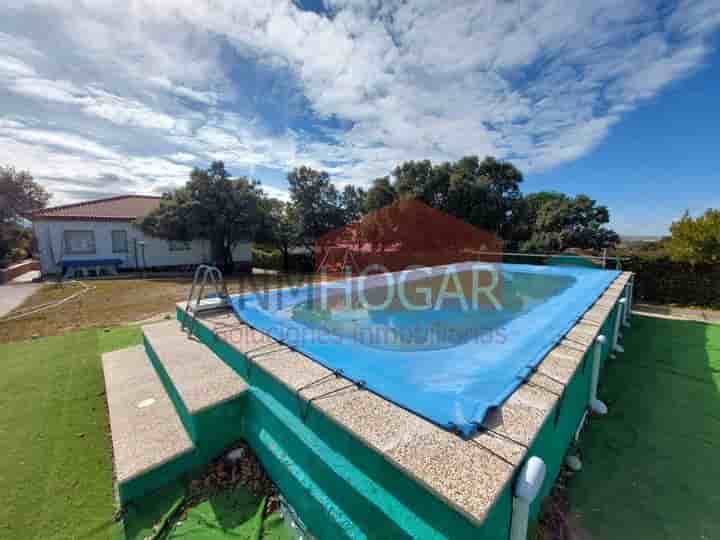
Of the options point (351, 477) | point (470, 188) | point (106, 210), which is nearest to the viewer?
point (351, 477)

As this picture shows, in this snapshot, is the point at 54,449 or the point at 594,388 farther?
the point at 594,388

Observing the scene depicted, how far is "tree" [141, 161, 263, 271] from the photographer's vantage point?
43.7 ft

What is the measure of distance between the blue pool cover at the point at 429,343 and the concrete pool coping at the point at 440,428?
9 centimetres

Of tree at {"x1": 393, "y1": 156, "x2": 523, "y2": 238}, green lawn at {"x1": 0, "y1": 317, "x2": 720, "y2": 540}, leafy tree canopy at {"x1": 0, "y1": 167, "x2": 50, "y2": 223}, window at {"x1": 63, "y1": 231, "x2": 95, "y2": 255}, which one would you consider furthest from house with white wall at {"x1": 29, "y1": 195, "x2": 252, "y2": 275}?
green lawn at {"x1": 0, "y1": 317, "x2": 720, "y2": 540}

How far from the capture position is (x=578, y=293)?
5195 millimetres

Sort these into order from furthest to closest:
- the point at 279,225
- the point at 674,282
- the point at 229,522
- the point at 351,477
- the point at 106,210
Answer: the point at 106,210, the point at 279,225, the point at 674,282, the point at 229,522, the point at 351,477

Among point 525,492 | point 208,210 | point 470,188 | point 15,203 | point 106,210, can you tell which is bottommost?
point 525,492

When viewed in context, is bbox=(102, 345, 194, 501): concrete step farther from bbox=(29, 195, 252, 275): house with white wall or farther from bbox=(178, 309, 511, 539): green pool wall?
bbox=(29, 195, 252, 275): house with white wall

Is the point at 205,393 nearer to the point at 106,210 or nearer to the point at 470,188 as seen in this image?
the point at 470,188

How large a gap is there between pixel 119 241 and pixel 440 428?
66.4 ft

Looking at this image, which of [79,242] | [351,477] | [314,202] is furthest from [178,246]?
[351,477]

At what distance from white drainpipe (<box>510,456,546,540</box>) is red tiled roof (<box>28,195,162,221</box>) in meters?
18.3

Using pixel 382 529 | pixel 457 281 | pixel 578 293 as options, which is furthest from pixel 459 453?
pixel 457 281

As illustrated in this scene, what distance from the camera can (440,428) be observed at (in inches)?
66.4
